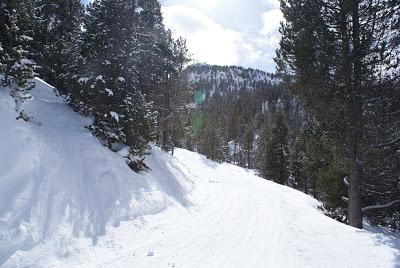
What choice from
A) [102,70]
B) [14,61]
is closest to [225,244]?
[102,70]

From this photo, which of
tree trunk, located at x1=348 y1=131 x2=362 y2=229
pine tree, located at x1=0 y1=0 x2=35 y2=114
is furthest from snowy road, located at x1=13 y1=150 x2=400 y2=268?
pine tree, located at x1=0 y1=0 x2=35 y2=114

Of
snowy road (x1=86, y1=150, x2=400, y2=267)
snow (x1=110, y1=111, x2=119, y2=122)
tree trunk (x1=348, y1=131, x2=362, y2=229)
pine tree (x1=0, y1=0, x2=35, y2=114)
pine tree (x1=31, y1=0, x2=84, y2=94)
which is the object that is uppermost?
pine tree (x1=31, y1=0, x2=84, y2=94)

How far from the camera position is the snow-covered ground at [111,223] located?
791 centimetres

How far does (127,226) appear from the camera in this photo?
32.9 feet

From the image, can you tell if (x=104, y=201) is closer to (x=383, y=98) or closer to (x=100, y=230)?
(x=100, y=230)

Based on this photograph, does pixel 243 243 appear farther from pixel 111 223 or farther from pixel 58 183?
pixel 58 183

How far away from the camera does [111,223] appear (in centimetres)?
975

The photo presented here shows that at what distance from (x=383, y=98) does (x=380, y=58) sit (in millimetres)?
1467

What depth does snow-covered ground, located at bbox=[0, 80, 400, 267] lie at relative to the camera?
25.9 feet

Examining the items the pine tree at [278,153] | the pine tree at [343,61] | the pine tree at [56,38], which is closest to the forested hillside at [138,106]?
the pine tree at [343,61]

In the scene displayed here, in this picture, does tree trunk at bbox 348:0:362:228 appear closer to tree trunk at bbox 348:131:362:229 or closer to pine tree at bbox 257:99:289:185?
tree trunk at bbox 348:131:362:229

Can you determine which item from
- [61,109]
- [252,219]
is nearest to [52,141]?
[61,109]

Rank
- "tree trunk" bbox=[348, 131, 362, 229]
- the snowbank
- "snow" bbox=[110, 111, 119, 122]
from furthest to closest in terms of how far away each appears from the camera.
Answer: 1. "tree trunk" bbox=[348, 131, 362, 229]
2. "snow" bbox=[110, 111, 119, 122]
3. the snowbank

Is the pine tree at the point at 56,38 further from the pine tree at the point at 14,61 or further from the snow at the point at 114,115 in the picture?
the pine tree at the point at 14,61
